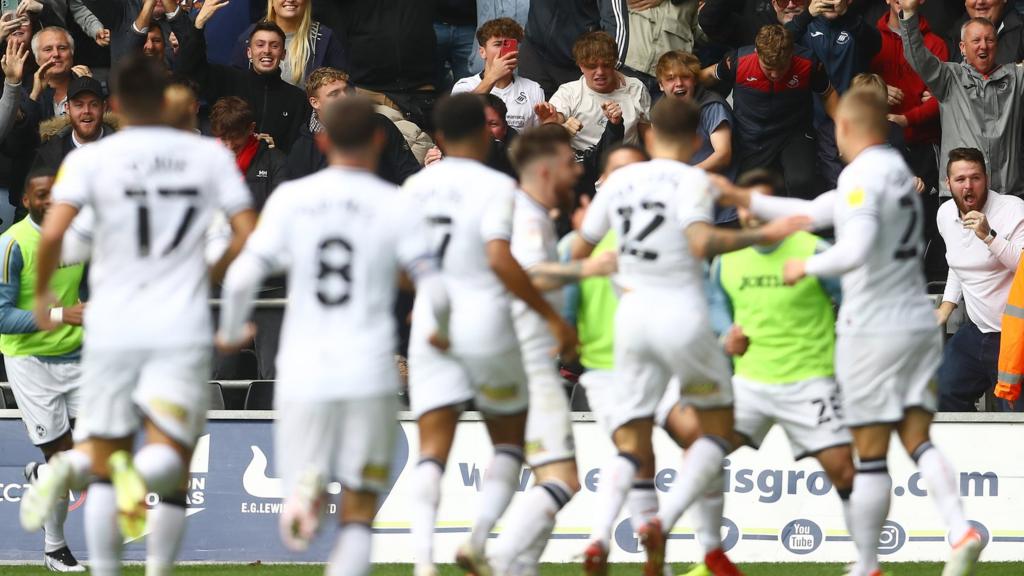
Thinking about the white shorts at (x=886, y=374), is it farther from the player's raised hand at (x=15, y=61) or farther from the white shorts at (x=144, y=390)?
the player's raised hand at (x=15, y=61)

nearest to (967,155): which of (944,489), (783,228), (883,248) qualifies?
(883,248)

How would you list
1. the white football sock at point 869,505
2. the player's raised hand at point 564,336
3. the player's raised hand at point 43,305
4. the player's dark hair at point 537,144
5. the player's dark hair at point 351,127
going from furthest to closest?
the player's dark hair at point 537,144
the white football sock at point 869,505
the player's raised hand at point 564,336
the player's raised hand at point 43,305
the player's dark hair at point 351,127

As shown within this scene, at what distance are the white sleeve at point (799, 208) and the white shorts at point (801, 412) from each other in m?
0.94

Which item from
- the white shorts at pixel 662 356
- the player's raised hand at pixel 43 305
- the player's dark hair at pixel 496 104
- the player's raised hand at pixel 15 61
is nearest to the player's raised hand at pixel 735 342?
the white shorts at pixel 662 356

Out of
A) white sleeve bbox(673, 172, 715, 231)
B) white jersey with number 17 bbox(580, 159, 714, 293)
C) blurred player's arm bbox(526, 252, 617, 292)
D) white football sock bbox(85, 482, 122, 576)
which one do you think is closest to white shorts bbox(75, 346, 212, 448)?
white football sock bbox(85, 482, 122, 576)

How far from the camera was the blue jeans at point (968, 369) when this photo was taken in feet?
41.6

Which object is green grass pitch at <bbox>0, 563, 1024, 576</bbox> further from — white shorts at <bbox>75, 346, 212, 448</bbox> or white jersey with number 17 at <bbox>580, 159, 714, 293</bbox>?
white shorts at <bbox>75, 346, 212, 448</bbox>

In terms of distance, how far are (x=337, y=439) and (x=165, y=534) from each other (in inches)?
44.4

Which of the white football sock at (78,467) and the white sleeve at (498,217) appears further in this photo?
the white sleeve at (498,217)

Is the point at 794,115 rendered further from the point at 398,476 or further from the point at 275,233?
the point at 275,233

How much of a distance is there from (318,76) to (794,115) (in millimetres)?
3952

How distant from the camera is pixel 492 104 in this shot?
13.1 m

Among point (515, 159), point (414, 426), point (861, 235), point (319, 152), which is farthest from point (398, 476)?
point (861, 235)

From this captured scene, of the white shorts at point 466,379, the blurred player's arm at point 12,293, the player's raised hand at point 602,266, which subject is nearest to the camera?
the white shorts at point 466,379
